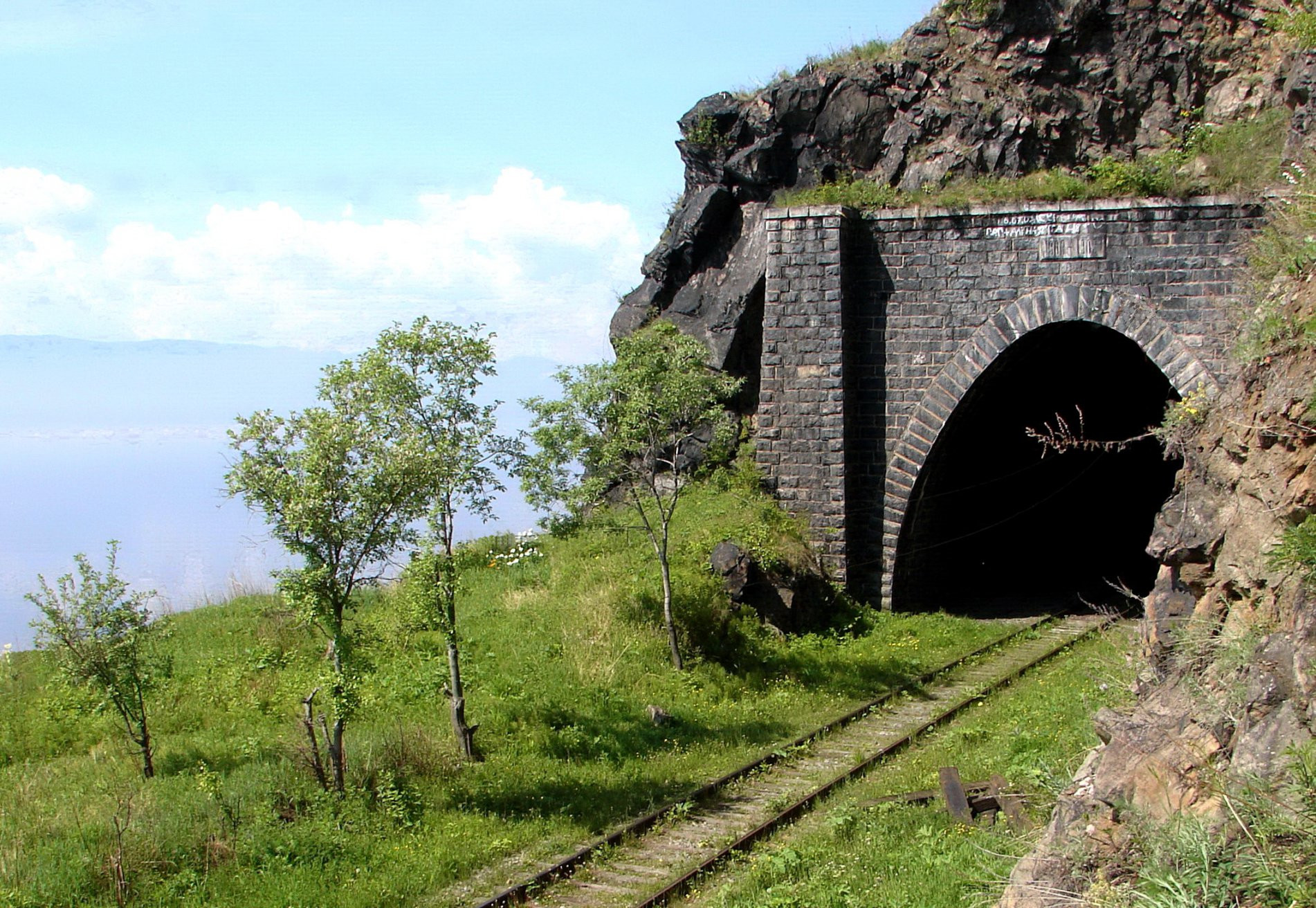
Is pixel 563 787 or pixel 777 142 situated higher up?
pixel 777 142

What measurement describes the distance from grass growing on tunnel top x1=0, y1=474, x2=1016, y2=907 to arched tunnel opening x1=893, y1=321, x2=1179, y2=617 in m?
2.03

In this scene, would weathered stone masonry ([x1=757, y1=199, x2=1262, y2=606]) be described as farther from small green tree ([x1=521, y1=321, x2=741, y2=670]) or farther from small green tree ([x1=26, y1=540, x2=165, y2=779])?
→ small green tree ([x1=26, y1=540, x2=165, y2=779])

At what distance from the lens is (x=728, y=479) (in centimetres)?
1870

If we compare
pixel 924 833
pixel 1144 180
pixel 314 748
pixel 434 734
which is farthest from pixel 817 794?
pixel 1144 180

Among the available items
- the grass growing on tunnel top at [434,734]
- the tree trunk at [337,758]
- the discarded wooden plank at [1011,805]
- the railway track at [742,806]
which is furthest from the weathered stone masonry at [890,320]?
the tree trunk at [337,758]

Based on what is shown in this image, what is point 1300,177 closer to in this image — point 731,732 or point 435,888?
point 731,732

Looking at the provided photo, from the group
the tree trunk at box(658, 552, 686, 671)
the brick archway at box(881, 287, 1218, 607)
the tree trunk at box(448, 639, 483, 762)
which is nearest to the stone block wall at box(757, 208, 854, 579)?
the brick archway at box(881, 287, 1218, 607)

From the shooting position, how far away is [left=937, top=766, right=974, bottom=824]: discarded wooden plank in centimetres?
877

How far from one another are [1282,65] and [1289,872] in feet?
56.5

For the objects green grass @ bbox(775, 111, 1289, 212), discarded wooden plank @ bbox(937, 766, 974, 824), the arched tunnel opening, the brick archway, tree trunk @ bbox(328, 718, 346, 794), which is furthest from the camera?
the arched tunnel opening

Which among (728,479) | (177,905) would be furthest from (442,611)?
(728,479)

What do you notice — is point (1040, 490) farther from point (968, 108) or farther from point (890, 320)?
point (968, 108)

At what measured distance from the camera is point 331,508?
30.5 feet

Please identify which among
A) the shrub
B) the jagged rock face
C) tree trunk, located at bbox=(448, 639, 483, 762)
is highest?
the jagged rock face
